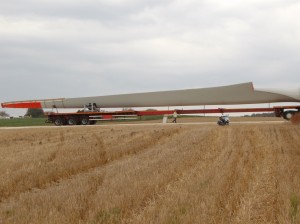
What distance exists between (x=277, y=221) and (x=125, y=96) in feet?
128

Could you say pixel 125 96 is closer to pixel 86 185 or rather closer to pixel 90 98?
pixel 90 98

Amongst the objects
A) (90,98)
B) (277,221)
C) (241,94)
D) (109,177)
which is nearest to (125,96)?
(90,98)

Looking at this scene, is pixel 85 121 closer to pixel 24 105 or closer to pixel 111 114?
pixel 111 114

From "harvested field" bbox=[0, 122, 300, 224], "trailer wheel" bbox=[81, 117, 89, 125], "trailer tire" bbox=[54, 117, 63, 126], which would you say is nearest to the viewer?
"harvested field" bbox=[0, 122, 300, 224]

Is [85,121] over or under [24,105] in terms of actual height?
under

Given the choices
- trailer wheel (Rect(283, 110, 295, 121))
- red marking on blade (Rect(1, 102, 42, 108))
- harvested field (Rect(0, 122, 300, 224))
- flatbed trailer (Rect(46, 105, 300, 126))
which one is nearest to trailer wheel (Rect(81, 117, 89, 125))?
flatbed trailer (Rect(46, 105, 300, 126))

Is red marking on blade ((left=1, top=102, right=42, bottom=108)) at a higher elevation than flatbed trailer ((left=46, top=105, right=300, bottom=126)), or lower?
higher

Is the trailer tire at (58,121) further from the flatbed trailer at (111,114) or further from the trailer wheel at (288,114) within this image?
the trailer wheel at (288,114)

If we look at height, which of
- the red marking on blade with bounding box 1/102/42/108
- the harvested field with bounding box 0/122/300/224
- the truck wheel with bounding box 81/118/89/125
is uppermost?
the red marking on blade with bounding box 1/102/42/108

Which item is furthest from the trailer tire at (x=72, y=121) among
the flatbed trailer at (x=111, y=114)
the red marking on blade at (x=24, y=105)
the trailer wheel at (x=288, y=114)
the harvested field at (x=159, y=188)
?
the harvested field at (x=159, y=188)

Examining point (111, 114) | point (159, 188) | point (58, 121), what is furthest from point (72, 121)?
point (159, 188)

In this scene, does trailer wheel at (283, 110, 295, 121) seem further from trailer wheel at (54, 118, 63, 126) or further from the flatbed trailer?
trailer wheel at (54, 118, 63, 126)

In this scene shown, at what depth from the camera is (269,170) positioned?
9734 mm

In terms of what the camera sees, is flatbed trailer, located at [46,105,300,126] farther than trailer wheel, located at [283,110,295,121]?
Yes
